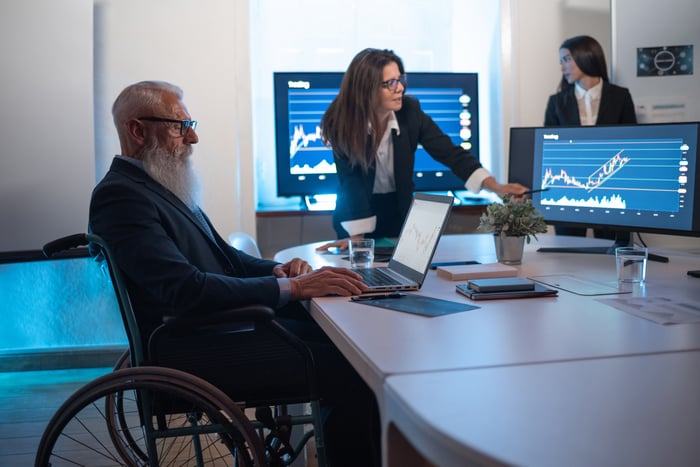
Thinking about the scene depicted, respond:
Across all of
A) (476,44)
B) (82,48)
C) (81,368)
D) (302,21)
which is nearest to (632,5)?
(476,44)

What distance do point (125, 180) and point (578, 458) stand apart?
151 cm

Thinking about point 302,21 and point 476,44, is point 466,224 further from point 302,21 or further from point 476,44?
point 302,21

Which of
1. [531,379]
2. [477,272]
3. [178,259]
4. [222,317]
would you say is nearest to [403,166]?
[477,272]

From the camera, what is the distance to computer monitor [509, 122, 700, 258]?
2273mm

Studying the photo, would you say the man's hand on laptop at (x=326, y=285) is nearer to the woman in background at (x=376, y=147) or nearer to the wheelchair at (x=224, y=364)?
the wheelchair at (x=224, y=364)

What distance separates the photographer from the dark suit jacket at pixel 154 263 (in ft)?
5.82

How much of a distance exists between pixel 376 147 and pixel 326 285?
1.56m

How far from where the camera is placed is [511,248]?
238cm

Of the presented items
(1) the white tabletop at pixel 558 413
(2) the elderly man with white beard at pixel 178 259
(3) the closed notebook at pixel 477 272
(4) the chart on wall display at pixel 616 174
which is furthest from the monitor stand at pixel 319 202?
(1) the white tabletop at pixel 558 413

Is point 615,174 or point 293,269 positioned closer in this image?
point 293,269

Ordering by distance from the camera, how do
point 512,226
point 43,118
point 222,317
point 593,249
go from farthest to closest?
point 43,118 → point 593,249 → point 512,226 → point 222,317

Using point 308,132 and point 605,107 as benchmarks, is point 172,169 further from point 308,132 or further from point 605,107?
point 605,107

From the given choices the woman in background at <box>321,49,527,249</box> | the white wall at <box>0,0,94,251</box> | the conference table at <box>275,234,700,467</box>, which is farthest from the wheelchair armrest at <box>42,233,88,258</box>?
the white wall at <box>0,0,94,251</box>

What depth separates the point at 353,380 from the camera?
193 centimetres
